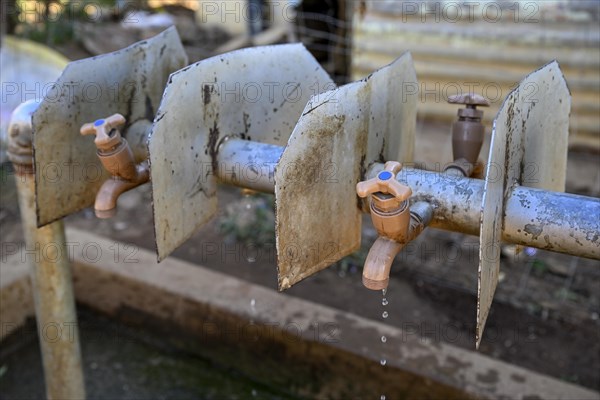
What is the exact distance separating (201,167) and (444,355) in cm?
133

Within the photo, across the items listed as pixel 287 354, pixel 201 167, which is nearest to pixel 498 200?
pixel 201 167

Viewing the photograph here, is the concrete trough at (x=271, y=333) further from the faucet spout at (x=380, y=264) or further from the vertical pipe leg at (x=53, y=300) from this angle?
the faucet spout at (x=380, y=264)

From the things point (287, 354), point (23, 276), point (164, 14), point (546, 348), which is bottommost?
point (546, 348)

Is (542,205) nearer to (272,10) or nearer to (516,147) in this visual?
(516,147)

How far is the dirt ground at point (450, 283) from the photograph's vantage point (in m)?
3.18

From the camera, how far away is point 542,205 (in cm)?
124

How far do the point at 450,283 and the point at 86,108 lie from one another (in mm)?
2613

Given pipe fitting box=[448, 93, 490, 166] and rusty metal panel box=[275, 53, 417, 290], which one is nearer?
rusty metal panel box=[275, 53, 417, 290]

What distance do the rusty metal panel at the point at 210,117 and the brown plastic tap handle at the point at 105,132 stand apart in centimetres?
15

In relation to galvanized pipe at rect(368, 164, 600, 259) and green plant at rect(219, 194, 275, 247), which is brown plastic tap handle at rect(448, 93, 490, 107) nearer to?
galvanized pipe at rect(368, 164, 600, 259)

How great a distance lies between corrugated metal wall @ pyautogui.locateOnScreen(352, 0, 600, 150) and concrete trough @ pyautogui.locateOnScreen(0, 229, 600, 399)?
9.49ft

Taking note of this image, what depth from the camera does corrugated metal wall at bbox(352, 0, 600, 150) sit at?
15.5ft

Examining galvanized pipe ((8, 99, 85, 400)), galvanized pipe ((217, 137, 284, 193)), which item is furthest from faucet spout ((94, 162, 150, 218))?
galvanized pipe ((8, 99, 85, 400))

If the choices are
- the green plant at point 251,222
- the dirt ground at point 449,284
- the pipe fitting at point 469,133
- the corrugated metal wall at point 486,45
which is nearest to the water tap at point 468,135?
the pipe fitting at point 469,133
